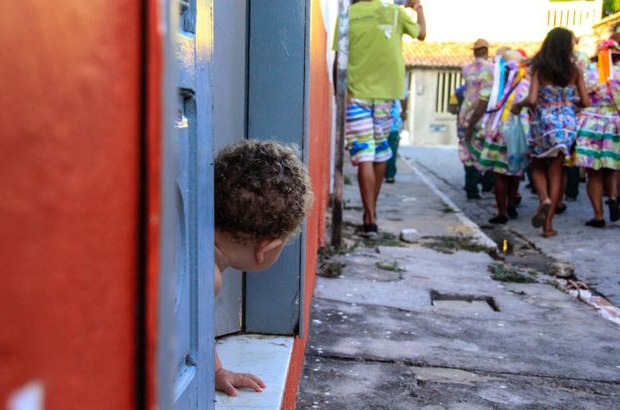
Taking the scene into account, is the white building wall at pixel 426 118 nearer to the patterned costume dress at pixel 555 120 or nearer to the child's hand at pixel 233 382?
the patterned costume dress at pixel 555 120

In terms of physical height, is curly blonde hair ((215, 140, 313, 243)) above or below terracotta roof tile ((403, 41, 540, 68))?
below

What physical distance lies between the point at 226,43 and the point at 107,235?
1.88 metres

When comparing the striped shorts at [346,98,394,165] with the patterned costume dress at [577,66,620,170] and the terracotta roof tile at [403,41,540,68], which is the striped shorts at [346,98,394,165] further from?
the terracotta roof tile at [403,41,540,68]

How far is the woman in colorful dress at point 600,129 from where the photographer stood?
763cm

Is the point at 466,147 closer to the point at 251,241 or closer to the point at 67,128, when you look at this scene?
the point at 251,241

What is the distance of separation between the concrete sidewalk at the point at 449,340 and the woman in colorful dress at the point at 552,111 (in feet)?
5.67

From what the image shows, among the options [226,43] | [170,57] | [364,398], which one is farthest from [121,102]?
[364,398]

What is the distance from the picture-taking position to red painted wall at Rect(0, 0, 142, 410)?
0.51m

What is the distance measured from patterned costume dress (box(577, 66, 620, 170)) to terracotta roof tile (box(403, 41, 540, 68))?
2714cm

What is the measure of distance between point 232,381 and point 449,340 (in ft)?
4.90

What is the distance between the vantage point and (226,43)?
2.42m

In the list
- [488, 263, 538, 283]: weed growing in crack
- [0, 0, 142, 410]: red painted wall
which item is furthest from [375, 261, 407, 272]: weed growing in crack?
[0, 0, 142, 410]: red painted wall

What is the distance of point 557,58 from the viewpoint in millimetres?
6828

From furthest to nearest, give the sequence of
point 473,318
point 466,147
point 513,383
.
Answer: point 466,147, point 473,318, point 513,383
